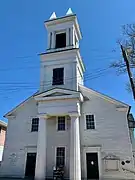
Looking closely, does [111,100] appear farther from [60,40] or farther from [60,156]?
[60,40]

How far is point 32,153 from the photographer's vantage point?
17.4m

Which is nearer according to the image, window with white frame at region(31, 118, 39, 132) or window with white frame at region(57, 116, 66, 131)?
window with white frame at region(57, 116, 66, 131)

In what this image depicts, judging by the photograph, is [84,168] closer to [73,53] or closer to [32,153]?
[32,153]

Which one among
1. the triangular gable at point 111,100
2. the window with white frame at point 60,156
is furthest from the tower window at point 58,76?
the window with white frame at point 60,156

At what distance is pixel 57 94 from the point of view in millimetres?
17281

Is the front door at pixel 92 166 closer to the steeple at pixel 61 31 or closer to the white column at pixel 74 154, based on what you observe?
the white column at pixel 74 154

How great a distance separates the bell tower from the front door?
21.6ft

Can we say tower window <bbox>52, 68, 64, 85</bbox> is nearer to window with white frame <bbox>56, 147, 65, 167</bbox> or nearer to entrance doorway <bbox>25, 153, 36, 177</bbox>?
window with white frame <bbox>56, 147, 65, 167</bbox>

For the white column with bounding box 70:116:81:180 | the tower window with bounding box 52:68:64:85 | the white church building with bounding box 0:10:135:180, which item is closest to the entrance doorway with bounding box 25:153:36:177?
the white church building with bounding box 0:10:135:180

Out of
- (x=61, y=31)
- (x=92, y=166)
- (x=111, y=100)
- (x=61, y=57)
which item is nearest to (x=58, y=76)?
(x=61, y=57)

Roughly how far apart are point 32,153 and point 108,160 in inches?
284

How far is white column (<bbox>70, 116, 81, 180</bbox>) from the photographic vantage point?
14.1m

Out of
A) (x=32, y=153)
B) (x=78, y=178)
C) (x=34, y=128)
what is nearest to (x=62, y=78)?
(x=34, y=128)

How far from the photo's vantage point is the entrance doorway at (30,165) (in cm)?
1686
